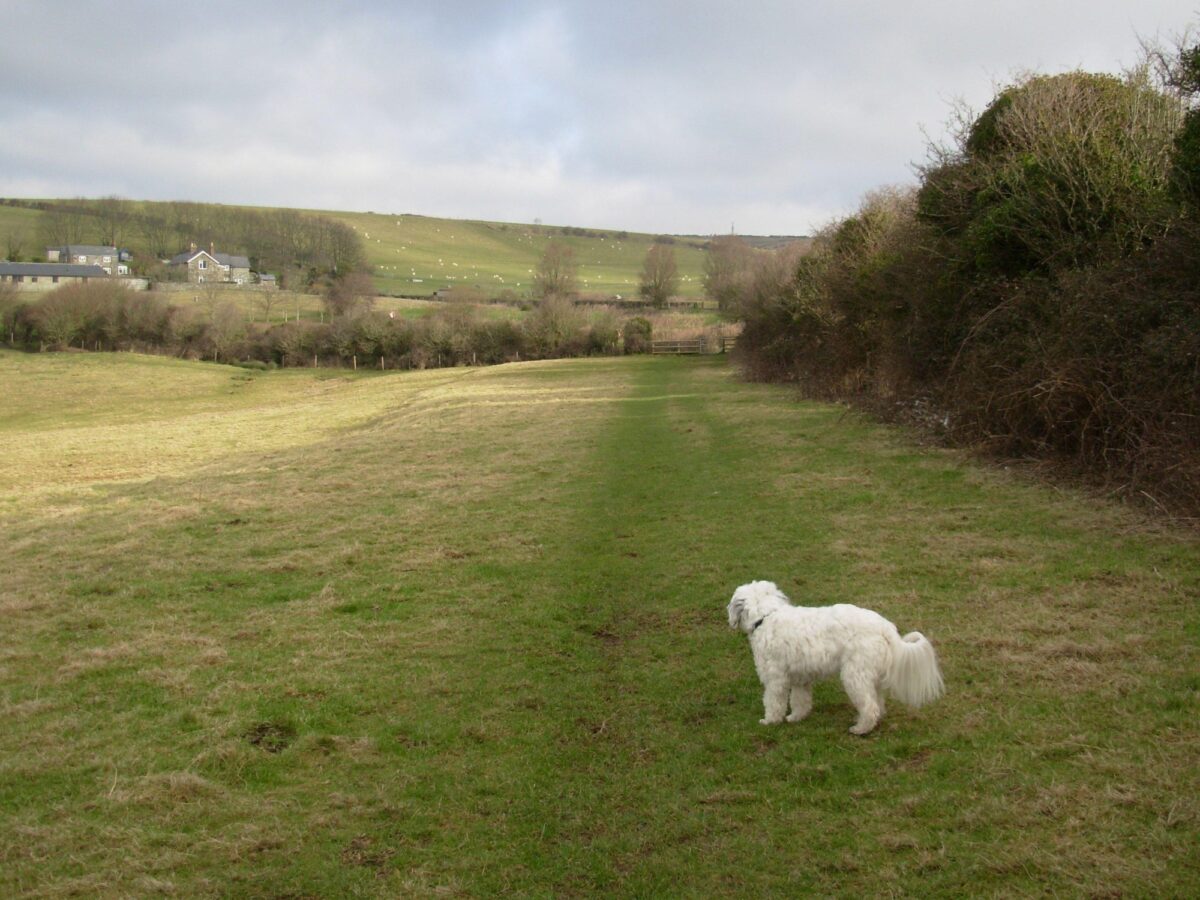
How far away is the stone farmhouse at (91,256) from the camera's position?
11862 centimetres

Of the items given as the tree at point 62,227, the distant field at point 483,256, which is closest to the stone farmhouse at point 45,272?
the tree at point 62,227

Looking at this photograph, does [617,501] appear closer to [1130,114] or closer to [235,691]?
[235,691]

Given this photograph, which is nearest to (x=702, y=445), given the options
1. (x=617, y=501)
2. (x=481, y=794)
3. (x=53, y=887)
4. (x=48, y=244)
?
(x=617, y=501)

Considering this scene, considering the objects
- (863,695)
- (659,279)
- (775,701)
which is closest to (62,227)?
(659,279)

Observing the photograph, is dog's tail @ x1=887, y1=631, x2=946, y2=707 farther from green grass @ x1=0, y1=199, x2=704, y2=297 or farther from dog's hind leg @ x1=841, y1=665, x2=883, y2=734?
green grass @ x1=0, y1=199, x2=704, y2=297

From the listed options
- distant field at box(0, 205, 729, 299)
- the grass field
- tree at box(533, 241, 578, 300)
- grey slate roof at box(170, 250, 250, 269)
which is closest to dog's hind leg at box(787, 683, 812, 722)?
the grass field

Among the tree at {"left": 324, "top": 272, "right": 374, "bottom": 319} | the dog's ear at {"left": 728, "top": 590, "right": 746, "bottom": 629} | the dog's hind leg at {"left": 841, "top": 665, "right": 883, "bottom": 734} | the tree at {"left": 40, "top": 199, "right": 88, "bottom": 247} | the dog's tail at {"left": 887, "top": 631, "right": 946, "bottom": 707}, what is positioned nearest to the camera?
the dog's tail at {"left": 887, "top": 631, "right": 946, "bottom": 707}

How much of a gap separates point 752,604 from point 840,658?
2.86 ft

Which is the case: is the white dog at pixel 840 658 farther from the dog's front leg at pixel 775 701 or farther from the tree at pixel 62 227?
the tree at pixel 62 227

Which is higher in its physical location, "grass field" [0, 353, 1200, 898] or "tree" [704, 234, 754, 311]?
"tree" [704, 234, 754, 311]

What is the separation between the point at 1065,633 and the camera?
763 cm

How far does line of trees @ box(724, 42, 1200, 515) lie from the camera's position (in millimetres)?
12102

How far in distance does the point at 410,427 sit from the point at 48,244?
415 feet

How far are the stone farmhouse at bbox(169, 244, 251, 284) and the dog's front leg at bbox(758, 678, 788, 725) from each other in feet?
381
